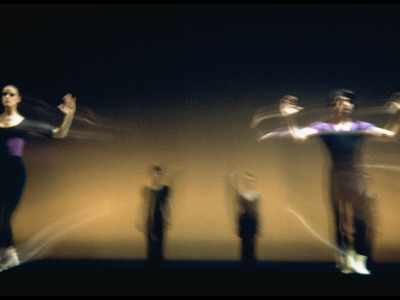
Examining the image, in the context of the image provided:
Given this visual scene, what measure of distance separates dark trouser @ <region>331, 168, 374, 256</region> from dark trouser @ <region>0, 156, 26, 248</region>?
2960 millimetres

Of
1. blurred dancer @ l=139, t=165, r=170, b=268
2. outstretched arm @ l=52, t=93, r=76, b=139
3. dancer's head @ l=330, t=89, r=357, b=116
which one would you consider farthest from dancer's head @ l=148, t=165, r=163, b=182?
dancer's head @ l=330, t=89, r=357, b=116

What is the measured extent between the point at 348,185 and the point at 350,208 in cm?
21

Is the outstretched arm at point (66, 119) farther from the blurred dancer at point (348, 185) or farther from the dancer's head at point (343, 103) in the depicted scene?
the dancer's head at point (343, 103)

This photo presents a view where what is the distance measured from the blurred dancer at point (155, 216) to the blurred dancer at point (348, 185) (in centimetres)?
151

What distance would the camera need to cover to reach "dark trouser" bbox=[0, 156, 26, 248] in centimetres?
293

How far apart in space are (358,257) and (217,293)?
4.31 feet

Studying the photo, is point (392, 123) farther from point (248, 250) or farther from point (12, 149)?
point (12, 149)

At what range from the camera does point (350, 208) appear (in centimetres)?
275

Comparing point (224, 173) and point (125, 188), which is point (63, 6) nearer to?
point (125, 188)

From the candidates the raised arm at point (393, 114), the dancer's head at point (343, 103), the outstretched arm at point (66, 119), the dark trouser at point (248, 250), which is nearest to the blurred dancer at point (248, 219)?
the dark trouser at point (248, 250)

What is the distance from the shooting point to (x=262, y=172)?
303 cm

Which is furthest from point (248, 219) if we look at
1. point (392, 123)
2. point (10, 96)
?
point (10, 96)

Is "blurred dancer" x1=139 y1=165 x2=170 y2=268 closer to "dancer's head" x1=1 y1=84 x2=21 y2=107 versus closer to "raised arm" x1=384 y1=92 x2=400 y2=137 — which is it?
"dancer's head" x1=1 y1=84 x2=21 y2=107

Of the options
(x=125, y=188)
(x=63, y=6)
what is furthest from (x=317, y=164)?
(x=63, y=6)
